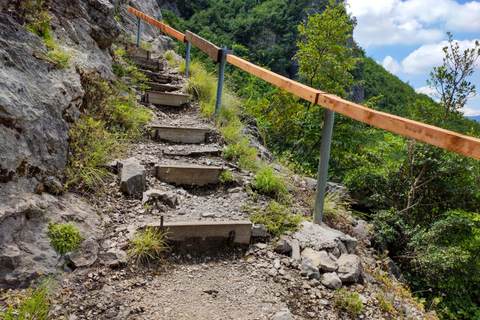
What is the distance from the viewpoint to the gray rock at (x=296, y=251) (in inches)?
100

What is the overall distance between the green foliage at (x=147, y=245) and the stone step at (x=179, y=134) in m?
1.89

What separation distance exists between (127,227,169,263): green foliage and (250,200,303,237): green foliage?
0.83 meters

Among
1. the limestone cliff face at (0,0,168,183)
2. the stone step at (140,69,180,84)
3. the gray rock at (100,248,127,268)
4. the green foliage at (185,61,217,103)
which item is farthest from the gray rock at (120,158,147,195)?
the stone step at (140,69,180,84)

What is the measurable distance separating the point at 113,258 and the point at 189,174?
129 centimetres

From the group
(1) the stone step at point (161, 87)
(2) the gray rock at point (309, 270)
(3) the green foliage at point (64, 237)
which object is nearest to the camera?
(3) the green foliage at point (64, 237)

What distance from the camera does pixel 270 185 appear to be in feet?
10.6

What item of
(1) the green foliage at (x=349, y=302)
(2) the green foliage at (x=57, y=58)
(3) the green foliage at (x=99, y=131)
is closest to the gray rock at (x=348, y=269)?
(1) the green foliage at (x=349, y=302)

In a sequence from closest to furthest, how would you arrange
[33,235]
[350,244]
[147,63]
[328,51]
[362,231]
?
1. [33,235]
2. [350,244]
3. [362,231]
4. [147,63]
5. [328,51]

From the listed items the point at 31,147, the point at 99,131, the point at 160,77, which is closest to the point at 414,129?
the point at 31,147

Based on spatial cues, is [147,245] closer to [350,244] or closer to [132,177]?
[132,177]

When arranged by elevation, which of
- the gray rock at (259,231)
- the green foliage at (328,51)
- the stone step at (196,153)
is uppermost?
the green foliage at (328,51)

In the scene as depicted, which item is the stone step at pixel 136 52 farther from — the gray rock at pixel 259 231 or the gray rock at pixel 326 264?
the gray rock at pixel 326 264

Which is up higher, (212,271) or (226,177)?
(226,177)

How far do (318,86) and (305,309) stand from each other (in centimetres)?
772
